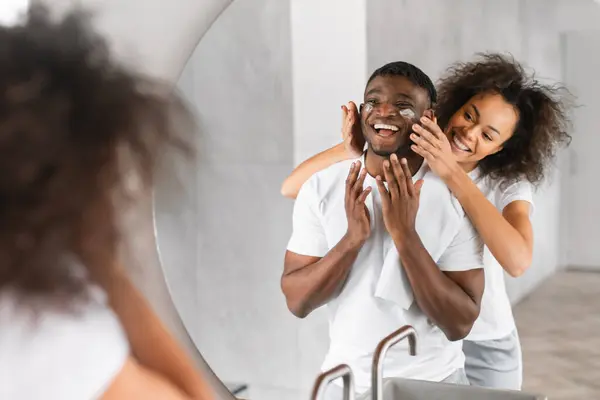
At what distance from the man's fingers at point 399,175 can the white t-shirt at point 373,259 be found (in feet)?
0.09

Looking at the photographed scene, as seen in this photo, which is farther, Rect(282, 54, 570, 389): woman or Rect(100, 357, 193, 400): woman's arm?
Rect(282, 54, 570, 389): woman

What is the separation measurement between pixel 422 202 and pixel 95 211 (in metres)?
0.48

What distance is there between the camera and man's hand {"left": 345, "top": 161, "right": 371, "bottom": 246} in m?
1.09

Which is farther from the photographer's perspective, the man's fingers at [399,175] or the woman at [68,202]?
the man's fingers at [399,175]

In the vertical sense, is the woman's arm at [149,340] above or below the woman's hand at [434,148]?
below

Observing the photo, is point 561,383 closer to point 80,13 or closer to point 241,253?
point 241,253

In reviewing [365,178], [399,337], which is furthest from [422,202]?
[399,337]

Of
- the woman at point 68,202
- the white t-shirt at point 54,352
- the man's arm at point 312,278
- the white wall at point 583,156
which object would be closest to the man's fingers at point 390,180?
the man's arm at point 312,278

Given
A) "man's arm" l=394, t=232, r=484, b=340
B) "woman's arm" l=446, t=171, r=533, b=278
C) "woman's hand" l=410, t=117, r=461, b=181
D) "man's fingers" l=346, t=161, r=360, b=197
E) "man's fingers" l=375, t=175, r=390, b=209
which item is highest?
"woman's hand" l=410, t=117, r=461, b=181

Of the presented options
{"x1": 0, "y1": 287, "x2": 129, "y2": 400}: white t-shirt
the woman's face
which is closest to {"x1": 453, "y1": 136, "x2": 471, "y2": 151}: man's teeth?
the woman's face

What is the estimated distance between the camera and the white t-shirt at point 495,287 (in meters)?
1.10

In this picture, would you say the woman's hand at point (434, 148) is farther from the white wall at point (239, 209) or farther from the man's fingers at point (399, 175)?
the white wall at point (239, 209)

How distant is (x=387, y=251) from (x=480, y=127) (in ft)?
0.75

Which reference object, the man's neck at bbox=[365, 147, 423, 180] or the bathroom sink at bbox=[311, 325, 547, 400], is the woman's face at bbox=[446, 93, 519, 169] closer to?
the man's neck at bbox=[365, 147, 423, 180]
